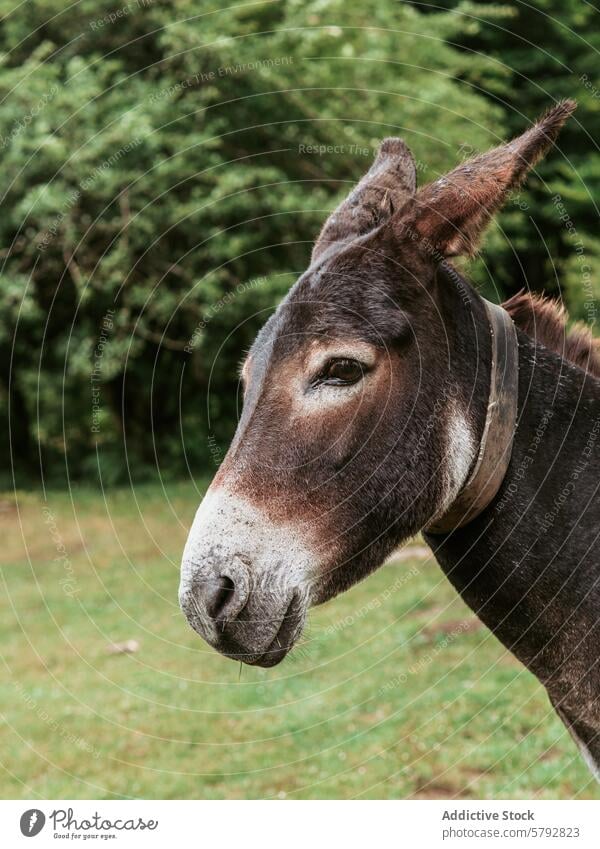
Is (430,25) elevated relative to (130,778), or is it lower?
elevated

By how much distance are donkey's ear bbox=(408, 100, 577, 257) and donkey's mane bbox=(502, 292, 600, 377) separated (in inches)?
19.3

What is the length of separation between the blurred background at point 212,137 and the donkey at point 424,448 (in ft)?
32.0

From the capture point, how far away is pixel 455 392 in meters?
2.89

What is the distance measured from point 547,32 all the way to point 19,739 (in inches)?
599

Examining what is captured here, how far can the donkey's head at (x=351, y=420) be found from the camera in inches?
101

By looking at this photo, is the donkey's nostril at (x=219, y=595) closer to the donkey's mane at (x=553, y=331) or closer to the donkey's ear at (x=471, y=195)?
the donkey's ear at (x=471, y=195)

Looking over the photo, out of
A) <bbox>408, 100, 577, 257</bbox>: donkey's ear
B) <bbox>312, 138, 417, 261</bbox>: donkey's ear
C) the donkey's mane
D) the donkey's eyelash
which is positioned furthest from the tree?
the donkey's eyelash

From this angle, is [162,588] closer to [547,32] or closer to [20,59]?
[20,59]

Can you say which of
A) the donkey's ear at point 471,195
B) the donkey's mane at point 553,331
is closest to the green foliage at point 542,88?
the donkey's mane at point 553,331

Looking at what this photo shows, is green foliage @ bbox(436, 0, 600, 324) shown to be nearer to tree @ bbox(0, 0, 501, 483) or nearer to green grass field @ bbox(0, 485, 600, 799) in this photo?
tree @ bbox(0, 0, 501, 483)

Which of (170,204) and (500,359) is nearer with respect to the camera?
(500,359)
